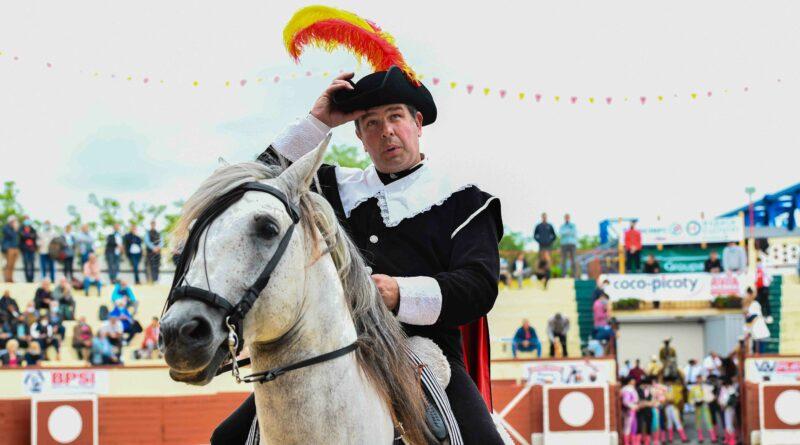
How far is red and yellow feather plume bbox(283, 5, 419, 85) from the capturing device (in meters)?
2.94

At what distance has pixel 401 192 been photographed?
2.94m

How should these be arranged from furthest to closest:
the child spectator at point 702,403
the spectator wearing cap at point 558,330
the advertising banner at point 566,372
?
1. the spectator wearing cap at point 558,330
2. the child spectator at point 702,403
3. the advertising banner at point 566,372

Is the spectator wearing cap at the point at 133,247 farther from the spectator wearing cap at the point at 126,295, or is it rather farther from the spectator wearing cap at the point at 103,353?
the spectator wearing cap at the point at 103,353

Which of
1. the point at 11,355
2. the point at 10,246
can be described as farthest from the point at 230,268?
the point at 10,246

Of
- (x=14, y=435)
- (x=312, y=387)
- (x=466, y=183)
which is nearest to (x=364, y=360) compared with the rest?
(x=312, y=387)

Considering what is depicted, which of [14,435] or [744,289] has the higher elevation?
→ [744,289]

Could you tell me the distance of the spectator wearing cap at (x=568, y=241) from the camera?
66.0 feet

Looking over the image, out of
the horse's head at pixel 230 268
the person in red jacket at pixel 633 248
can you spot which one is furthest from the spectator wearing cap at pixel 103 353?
the horse's head at pixel 230 268

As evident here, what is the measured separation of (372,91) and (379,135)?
0.15m

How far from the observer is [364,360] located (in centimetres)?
241

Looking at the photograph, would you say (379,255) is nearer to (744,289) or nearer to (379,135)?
(379,135)

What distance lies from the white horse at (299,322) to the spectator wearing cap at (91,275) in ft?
55.9

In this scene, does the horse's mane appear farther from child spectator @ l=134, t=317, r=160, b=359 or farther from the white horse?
child spectator @ l=134, t=317, r=160, b=359

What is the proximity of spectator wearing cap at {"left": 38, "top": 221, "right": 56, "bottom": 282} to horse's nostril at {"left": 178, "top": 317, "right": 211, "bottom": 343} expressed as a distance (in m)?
17.2
